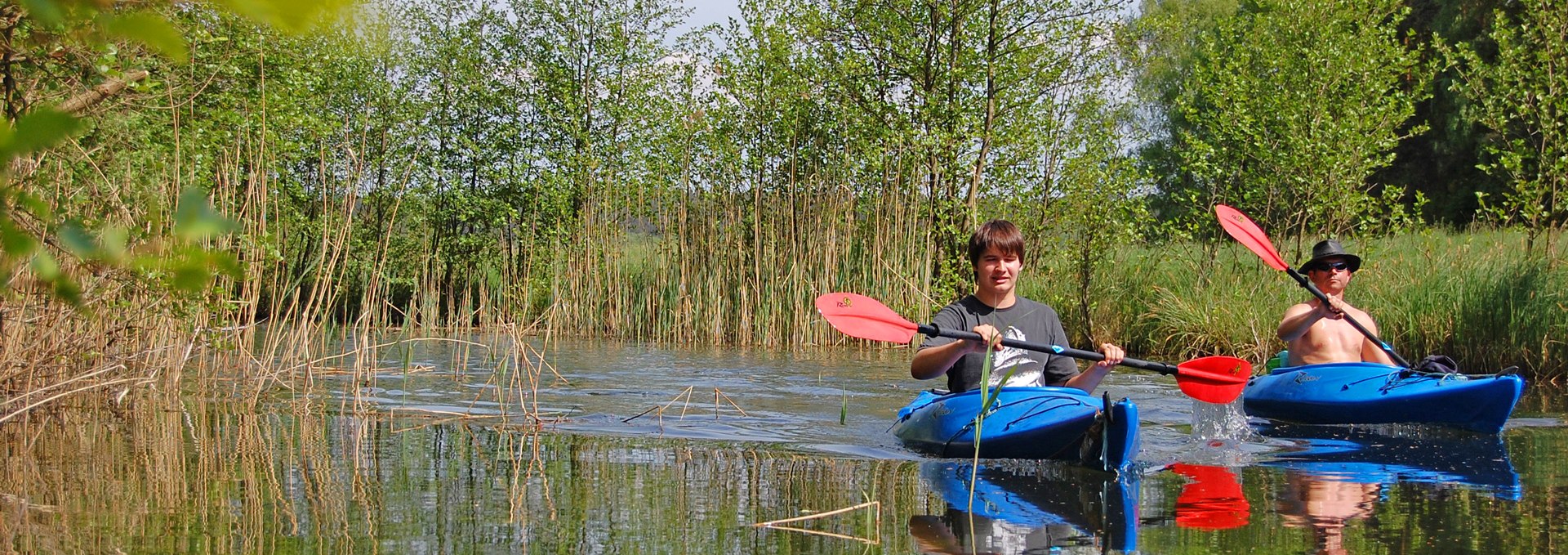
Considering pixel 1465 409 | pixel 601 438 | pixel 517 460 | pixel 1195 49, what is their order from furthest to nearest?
pixel 1195 49 → pixel 1465 409 → pixel 601 438 → pixel 517 460

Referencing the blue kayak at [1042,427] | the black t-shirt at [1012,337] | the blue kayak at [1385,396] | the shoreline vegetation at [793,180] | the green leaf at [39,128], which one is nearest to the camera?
the green leaf at [39,128]

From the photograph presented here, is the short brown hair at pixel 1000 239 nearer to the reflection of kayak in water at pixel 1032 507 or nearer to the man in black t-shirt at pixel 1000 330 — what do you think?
the man in black t-shirt at pixel 1000 330

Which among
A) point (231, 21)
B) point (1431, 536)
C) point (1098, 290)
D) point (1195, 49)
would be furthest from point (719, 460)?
point (1195, 49)

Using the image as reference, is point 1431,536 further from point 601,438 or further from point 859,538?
point 601,438

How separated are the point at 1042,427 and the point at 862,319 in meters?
Answer: 0.89

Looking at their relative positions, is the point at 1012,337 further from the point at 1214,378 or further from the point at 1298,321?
the point at 1298,321

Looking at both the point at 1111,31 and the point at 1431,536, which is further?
the point at 1111,31

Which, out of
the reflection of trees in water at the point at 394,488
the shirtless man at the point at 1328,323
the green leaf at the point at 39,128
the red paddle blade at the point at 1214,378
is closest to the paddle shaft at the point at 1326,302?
the shirtless man at the point at 1328,323

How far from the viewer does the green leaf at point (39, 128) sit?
0.84m

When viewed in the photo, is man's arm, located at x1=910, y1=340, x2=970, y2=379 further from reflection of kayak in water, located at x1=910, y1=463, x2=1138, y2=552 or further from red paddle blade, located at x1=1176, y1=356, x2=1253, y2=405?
red paddle blade, located at x1=1176, y1=356, x2=1253, y2=405

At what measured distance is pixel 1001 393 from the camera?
4.87 m

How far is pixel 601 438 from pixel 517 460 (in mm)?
829

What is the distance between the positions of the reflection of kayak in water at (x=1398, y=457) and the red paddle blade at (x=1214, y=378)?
307 mm

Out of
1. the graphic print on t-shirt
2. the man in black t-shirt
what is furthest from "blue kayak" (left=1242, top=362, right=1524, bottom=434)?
the graphic print on t-shirt
